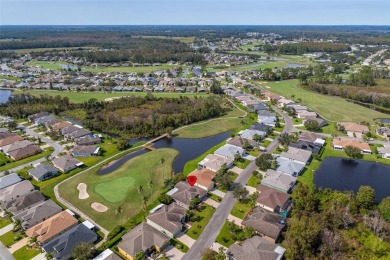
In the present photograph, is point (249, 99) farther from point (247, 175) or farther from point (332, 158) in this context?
point (247, 175)

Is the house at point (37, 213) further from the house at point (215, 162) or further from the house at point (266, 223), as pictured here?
the house at point (266, 223)

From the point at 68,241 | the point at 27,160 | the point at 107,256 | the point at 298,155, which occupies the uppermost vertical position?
the point at 298,155

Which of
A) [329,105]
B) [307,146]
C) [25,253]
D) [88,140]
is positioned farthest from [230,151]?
[329,105]

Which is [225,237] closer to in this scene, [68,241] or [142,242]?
[142,242]

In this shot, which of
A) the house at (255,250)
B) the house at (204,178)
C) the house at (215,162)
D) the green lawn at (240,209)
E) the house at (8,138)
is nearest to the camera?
the house at (255,250)

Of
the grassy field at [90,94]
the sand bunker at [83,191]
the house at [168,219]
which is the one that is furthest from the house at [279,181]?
the grassy field at [90,94]

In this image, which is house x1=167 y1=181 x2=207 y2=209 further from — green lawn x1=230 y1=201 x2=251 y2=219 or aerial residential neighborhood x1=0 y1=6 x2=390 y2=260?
green lawn x1=230 y1=201 x2=251 y2=219

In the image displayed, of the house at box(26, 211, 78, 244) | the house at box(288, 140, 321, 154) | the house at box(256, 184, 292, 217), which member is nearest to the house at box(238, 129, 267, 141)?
the house at box(288, 140, 321, 154)
